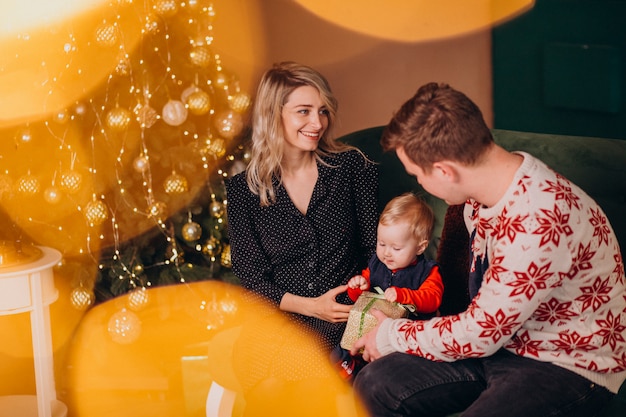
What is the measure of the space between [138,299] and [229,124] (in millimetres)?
809

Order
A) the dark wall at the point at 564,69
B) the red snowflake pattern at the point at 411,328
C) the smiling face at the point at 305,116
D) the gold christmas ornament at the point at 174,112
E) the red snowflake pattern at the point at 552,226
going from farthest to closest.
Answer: the gold christmas ornament at the point at 174,112 < the dark wall at the point at 564,69 < the smiling face at the point at 305,116 < the red snowflake pattern at the point at 411,328 < the red snowflake pattern at the point at 552,226

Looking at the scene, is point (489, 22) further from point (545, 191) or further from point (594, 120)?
point (545, 191)

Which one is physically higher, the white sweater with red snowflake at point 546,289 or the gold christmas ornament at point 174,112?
the gold christmas ornament at point 174,112

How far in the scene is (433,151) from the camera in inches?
76.4

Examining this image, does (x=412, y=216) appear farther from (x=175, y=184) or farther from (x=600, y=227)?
(x=175, y=184)

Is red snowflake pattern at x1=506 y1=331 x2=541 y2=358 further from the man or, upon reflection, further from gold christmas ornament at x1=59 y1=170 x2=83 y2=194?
gold christmas ornament at x1=59 y1=170 x2=83 y2=194

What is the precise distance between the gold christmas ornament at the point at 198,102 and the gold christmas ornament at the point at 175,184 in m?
0.27

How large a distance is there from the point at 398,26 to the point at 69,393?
2194mm

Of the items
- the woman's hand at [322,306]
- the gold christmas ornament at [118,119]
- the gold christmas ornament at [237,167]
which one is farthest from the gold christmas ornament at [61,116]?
the woman's hand at [322,306]

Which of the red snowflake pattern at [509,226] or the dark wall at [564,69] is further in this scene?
the dark wall at [564,69]

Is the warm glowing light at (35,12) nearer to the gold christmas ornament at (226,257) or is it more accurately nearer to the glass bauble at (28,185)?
the glass bauble at (28,185)

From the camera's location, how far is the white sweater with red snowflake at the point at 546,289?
6.13 ft

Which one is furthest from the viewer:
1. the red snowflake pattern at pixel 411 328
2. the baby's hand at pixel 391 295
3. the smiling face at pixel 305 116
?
the smiling face at pixel 305 116

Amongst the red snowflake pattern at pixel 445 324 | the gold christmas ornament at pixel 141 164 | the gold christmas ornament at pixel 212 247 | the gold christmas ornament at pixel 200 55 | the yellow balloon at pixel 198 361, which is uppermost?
the gold christmas ornament at pixel 200 55
